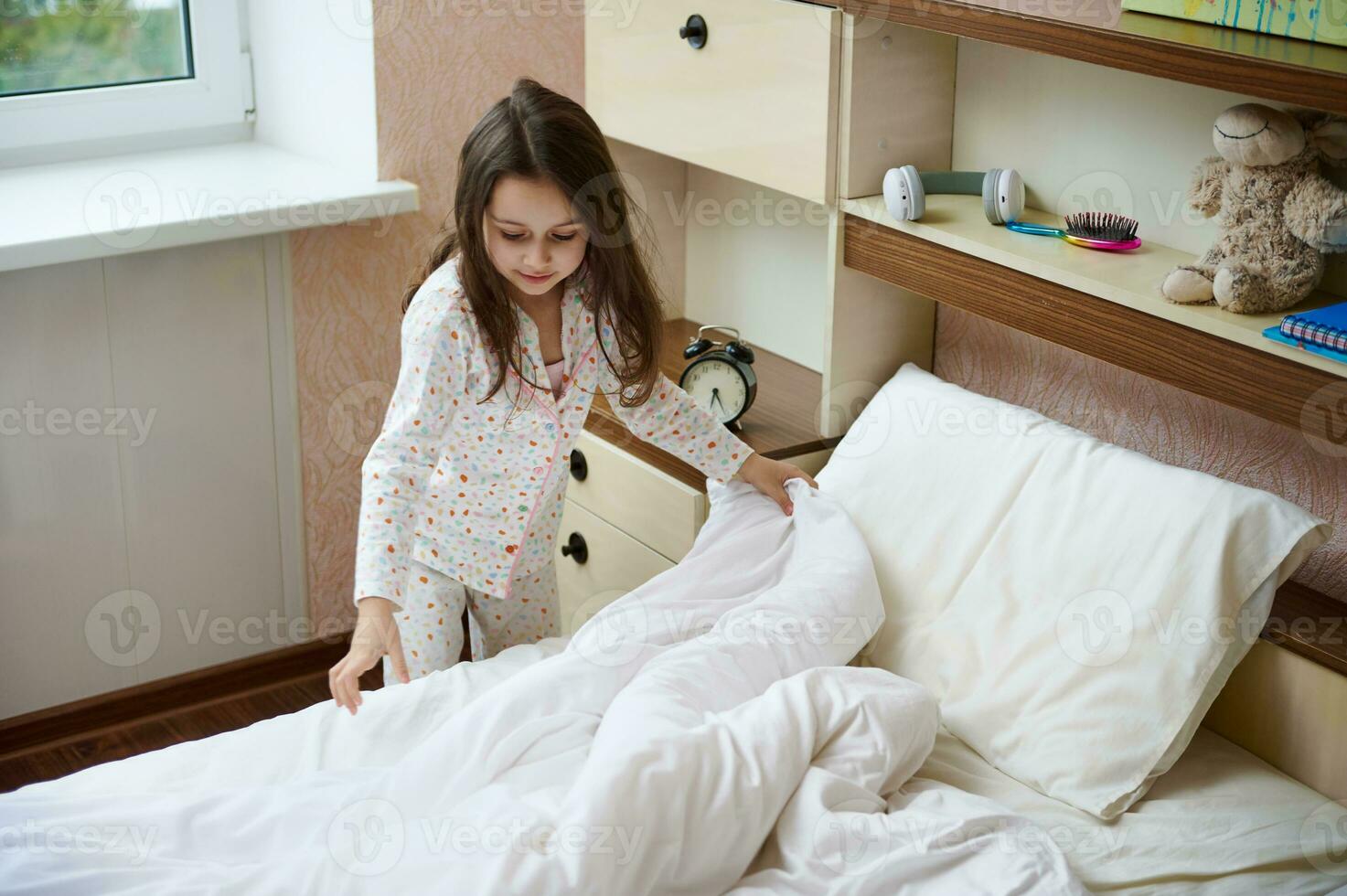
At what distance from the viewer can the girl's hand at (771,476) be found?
1774 mm

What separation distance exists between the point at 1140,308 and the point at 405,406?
0.81 m

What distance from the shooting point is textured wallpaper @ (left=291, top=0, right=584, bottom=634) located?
2.31 meters

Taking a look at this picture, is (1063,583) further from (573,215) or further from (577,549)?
(577,549)

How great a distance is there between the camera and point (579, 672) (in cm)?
149

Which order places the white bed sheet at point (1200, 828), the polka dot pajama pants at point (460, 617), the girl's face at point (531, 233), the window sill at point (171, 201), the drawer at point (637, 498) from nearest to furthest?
the white bed sheet at point (1200, 828)
the girl's face at point (531, 233)
the polka dot pajama pants at point (460, 617)
the drawer at point (637, 498)
the window sill at point (171, 201)

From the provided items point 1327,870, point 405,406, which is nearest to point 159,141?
point 405,406

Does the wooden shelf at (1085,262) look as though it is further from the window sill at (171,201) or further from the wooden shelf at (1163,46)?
the window sill at (171,201)

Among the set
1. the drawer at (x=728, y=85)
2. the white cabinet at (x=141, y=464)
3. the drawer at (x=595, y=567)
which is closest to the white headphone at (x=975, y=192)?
the drawer at (x=728, y=85)

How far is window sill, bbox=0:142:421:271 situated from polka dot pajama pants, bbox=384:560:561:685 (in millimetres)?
718

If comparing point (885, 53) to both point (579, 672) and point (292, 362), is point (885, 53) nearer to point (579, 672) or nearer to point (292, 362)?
point (579, 672)

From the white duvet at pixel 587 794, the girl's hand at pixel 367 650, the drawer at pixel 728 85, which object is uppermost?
the drawer at pixel 728 85

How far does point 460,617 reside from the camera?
182cm

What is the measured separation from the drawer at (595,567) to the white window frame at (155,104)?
986mm

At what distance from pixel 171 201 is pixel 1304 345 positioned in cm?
165
